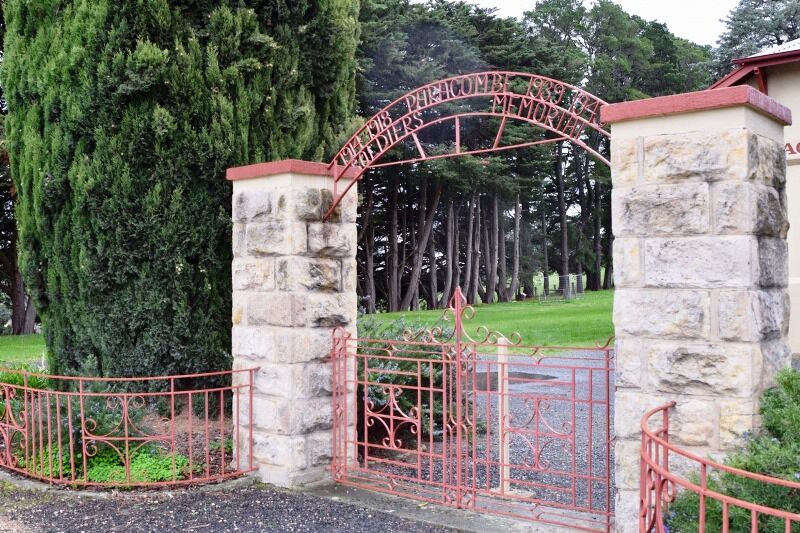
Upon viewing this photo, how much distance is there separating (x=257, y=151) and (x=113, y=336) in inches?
80.1

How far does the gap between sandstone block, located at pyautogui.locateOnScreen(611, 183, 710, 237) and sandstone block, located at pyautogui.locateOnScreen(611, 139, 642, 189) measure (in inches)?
2.0

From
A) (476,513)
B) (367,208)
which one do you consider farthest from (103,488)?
(367,208)

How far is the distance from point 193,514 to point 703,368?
10.2 ft

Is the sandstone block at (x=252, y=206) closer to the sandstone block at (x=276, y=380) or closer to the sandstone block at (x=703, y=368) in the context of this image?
the sandstone block at (x=276, y=380)

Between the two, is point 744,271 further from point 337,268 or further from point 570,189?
point 570,189

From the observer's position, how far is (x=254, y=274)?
5406mm

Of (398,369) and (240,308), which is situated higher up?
(240,308)

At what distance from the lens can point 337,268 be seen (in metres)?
5.45

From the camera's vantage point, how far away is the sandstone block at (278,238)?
17.0 ft

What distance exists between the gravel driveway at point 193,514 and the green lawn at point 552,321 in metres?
6.15

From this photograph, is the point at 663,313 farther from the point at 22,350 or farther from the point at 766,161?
the point at 22,350

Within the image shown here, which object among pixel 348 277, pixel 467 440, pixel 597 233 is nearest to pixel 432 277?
pixel 597 233

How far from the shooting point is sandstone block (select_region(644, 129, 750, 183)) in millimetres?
3398

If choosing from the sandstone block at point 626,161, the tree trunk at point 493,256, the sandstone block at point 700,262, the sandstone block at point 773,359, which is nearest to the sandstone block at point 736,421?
the sandstone block at point 773,359
